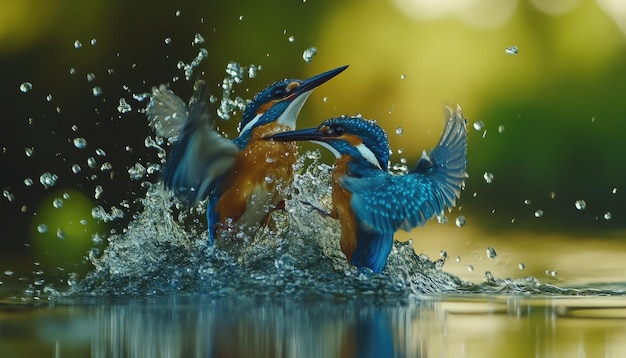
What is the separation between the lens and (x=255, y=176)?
4062 millimetres

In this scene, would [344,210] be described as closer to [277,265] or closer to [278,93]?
[277,265]

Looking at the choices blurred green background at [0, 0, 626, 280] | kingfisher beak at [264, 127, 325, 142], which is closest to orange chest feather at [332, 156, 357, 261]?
kingfisher beak at [264, 127, 325, 142]

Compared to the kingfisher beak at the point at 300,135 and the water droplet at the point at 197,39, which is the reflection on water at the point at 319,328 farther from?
the water droplet at the point at 197,39

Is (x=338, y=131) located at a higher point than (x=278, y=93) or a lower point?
lower

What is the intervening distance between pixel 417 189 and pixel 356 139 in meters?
0.23

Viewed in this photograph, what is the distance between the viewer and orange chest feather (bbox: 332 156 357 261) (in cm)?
384

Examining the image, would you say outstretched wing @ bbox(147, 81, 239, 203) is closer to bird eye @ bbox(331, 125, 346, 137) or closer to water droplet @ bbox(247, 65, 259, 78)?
bird eye @ bbox(331, 125, 346, 137)

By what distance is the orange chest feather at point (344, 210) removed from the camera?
384cm

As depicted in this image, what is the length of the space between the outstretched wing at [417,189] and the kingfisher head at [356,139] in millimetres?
66

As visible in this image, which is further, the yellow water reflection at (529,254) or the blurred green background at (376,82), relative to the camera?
the blurred green background at (376,82)

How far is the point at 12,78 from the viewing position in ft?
26.2

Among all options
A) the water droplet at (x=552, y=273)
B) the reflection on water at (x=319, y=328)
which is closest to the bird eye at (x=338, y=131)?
the reflection on water at (x=319, y=328)

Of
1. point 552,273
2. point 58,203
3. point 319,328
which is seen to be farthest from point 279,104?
point 58,203

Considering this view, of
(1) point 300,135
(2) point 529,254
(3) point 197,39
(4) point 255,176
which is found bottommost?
(2) point 529,254
